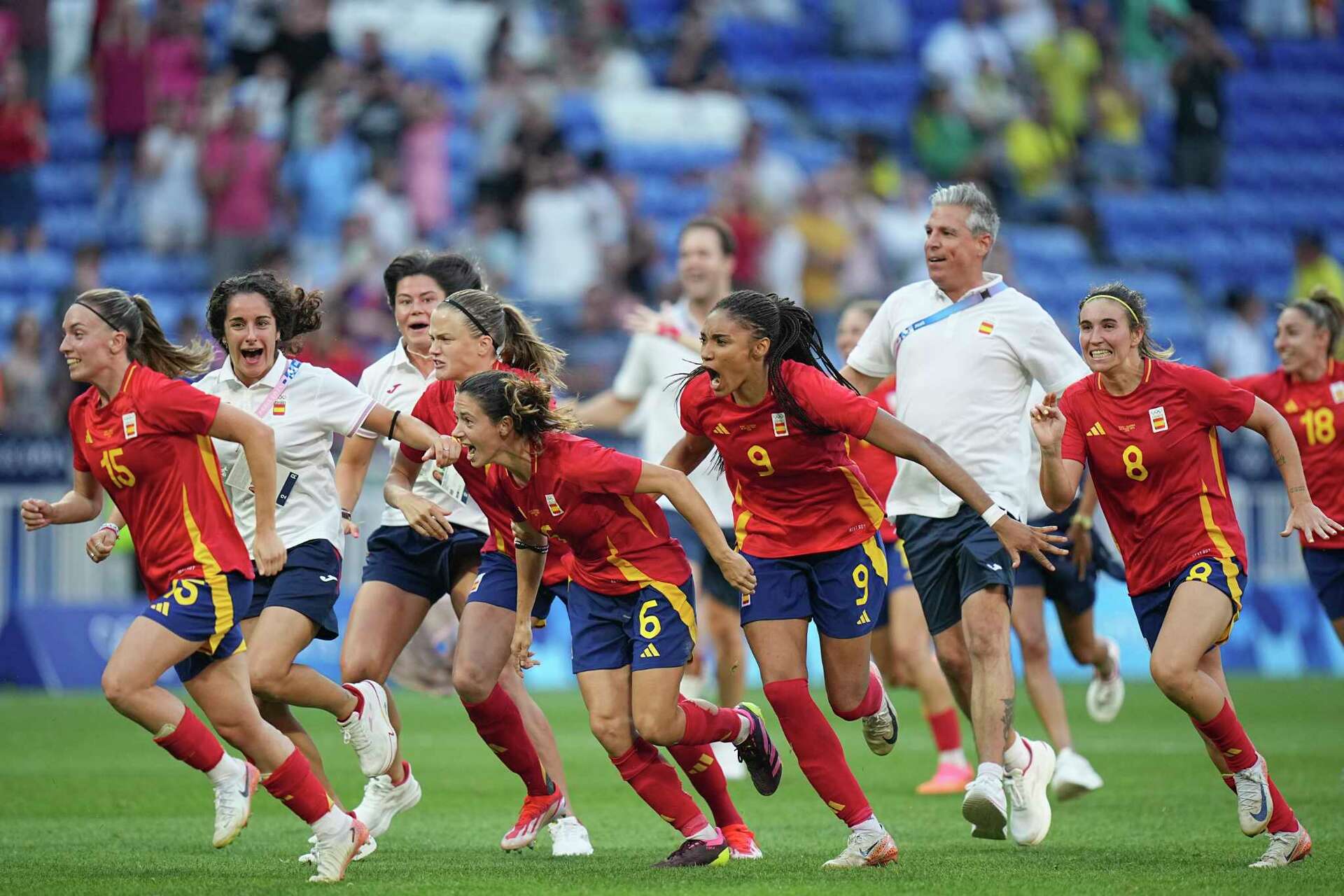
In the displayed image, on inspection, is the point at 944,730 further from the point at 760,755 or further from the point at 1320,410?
the point at 760,755

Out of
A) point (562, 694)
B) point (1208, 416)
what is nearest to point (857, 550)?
point (1208, 416)

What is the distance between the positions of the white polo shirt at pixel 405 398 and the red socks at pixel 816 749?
1816 millimetres

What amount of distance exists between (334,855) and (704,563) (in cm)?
429

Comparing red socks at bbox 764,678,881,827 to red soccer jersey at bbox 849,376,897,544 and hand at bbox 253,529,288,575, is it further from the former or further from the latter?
red soccer jersey at bbox 849,376,897,544

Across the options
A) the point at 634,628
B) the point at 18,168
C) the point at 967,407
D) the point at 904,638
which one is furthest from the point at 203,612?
the point at 18,168

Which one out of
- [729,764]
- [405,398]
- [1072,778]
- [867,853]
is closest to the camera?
[867,853]

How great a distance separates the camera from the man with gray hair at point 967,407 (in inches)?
295

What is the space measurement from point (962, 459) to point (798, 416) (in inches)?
48.0

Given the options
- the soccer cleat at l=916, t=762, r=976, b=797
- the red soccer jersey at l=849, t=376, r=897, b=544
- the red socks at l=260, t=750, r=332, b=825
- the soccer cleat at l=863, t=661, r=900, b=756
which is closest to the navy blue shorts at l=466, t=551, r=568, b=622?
the red socks at l=260, t=750, r=332, b=825

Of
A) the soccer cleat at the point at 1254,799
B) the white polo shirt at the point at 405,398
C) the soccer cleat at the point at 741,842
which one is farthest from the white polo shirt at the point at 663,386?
the soccer cleat at the point at 1254,799

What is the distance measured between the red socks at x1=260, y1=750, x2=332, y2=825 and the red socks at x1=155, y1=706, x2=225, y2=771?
318mm

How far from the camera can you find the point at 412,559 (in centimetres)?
789

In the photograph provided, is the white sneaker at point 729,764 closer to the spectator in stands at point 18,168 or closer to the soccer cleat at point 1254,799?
the soccer cleat at point 1254,799

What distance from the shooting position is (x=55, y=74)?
21.4m
